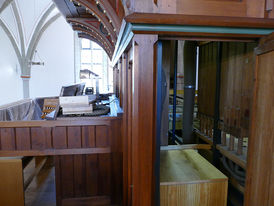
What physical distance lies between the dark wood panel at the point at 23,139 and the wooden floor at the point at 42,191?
4.17 feet

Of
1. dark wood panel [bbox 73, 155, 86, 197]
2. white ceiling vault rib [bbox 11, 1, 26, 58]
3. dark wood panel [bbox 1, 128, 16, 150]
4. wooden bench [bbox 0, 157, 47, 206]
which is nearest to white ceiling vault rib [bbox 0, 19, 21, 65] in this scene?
white ceiling vault rib [bbox 11, 1, 26, 58]

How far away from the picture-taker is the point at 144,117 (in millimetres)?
1359

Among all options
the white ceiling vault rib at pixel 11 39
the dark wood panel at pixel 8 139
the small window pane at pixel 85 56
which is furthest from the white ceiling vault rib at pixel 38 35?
the dark wood panel at pixel 8 139

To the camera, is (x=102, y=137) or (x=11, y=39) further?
(x=11, y=39)

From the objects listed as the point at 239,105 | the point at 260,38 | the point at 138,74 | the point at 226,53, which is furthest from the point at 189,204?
the point at 226,53

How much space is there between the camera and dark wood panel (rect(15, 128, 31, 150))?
271 cm

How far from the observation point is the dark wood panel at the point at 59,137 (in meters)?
2.73

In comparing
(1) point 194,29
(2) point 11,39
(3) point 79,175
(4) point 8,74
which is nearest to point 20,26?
(2) point 11,39

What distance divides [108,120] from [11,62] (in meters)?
11.8

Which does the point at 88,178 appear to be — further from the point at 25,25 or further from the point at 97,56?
the point at 97,56

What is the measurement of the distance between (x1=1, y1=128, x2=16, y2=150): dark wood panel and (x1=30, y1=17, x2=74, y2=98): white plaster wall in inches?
455

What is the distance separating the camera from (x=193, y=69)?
349 cm

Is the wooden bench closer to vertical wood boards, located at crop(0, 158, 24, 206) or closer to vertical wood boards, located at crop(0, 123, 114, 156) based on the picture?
vertical wood boards, located at crop(0, 158, 24, 206)

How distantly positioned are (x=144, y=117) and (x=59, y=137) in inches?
69.9
